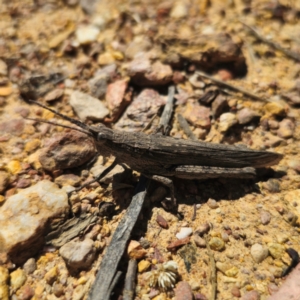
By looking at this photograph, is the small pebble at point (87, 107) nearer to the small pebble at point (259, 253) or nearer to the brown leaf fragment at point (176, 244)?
the brown leaf fragment at point (176, 244)

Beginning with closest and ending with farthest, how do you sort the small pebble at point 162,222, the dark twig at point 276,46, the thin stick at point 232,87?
1. the small pebble at point 162,222
2. the thin stick at point 232,87
3. the dark twig at point 276,46

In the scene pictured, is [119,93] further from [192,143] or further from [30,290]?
[30,290]

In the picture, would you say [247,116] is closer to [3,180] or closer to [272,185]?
[272,185]

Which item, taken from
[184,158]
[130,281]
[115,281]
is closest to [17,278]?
[115,281]

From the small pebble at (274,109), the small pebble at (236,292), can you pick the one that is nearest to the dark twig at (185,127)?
the small pebble at (274,109)

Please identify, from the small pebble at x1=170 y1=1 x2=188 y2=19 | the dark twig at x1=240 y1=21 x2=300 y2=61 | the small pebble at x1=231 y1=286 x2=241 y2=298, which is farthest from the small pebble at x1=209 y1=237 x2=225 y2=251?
the small pebble at x1=170 y1=1 x2=188 y2=19

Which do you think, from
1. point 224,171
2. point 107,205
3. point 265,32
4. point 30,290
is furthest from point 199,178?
point 265,32
